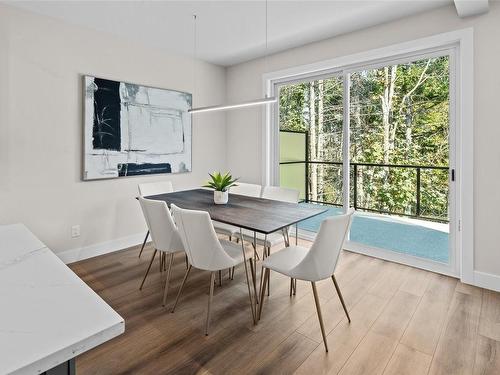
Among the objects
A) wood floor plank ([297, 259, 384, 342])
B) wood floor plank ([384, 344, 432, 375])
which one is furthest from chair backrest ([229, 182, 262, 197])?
wood floor plank ([384, 344, 432, 375])

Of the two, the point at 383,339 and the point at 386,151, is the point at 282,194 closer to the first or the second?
the point at 386,151

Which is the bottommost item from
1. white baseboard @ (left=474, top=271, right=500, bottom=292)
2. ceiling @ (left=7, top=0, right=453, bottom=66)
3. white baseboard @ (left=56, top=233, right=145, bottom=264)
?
white baseboard @ (left=474, top=271, right=500, bottom=292)

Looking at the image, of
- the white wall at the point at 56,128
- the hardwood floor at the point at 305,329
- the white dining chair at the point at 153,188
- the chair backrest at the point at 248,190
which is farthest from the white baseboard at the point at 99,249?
the chair backrest at the point at 248,190

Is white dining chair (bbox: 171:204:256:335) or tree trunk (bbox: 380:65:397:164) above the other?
tree trunk (bbox: 380:65:397:164)

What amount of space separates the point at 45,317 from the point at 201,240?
1.34 m

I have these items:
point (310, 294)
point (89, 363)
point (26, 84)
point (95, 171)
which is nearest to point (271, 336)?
point (310, 294)

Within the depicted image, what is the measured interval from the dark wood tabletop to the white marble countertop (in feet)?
4.18

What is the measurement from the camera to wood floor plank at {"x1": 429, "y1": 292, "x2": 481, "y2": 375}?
1.72 metres

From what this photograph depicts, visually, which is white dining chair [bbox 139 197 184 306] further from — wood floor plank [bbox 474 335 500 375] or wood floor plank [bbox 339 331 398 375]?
wood floor plank [bbox 474 335 500 375]

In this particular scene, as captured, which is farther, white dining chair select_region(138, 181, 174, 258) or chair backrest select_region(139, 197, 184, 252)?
white dining chair select_region(138, 181, 174, 258)

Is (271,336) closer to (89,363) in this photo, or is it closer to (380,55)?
(89,363)

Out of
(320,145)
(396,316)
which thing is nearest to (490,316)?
(396,316)

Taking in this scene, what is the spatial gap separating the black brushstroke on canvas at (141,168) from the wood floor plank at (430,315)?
3.26m

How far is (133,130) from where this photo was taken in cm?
368
